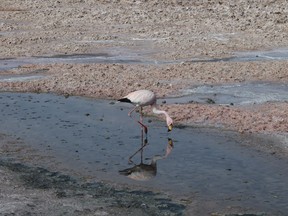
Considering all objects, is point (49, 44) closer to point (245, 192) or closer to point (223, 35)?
point (223, 35)

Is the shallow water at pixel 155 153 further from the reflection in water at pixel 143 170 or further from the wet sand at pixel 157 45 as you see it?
the wet sand at pixel 157 45

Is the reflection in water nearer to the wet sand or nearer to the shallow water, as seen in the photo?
the shallow water

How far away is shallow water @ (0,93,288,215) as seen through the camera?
9.54 meters

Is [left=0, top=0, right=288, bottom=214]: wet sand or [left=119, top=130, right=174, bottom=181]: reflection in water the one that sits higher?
[left=0, top=0, right=288, bottom=214]: wet sand

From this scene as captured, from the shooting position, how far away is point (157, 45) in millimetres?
23344

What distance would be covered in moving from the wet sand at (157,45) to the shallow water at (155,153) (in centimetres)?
88

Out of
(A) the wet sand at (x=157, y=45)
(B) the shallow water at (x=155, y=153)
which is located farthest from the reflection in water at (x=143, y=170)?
(A) the wet sand at (x=157, y=45)

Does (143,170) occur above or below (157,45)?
below

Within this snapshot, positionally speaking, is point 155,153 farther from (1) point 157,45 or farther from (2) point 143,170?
(1) point 157,45

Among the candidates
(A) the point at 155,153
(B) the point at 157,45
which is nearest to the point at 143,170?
(A) the point at 155,153

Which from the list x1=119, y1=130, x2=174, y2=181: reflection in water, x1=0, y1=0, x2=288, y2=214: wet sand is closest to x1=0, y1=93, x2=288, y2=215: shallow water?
x1=119, y1=130, x2=174, y2=181: reflection in water

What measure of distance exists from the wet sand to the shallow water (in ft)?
2.89

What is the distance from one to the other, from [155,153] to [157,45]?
1220cm

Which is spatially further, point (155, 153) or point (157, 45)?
point (157, 45)
